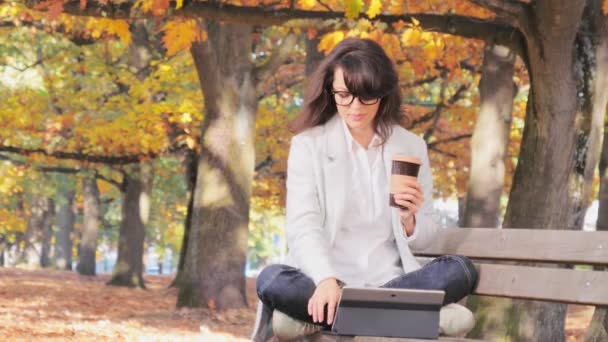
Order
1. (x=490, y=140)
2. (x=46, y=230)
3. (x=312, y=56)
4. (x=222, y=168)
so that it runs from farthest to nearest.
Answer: (x=46, y=230), (x=312, y=56), (x=222, y=168), (x=490, y=140)

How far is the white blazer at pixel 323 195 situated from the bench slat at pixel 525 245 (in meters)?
0.38

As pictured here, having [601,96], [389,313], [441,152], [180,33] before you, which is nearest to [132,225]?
[441,152]

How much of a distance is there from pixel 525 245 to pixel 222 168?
36.1ft

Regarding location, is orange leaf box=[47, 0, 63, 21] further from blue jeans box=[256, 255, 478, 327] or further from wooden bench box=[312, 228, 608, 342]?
blue jeans box=[256, 255, 478, 327]

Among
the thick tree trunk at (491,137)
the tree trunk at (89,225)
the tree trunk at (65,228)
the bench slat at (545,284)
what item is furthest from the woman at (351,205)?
the tree trunk at (65,228)

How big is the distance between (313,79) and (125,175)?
20.0 metres

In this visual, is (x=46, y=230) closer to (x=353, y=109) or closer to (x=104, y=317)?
(x=104, y=317)

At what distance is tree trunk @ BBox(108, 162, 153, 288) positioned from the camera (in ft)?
77.6

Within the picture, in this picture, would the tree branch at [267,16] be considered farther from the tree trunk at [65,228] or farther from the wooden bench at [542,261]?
the tree trunk at [65,228]

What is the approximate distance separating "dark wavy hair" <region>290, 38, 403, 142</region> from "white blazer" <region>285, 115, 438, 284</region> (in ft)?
0.18

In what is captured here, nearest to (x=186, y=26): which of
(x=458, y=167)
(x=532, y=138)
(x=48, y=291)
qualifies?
(x=532, y=138)

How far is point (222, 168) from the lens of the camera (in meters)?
15.4

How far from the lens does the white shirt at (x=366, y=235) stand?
165 inches

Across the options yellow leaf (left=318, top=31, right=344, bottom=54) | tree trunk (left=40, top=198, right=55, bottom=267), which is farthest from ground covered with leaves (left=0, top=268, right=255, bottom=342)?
tree trunk (left=40, top=198, right=55, bottom=267)
